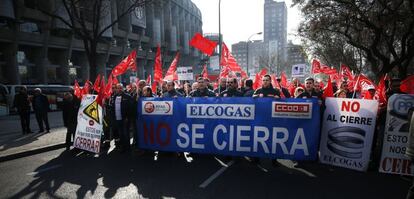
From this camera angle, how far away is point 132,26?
177 ft

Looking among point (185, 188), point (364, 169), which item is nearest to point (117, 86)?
point (185, 188)

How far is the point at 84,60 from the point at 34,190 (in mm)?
40486

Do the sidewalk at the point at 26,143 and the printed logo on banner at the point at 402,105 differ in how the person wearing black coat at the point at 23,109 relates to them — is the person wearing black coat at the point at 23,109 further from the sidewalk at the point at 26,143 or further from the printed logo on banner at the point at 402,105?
the printed logo on banner at the point at 402,105

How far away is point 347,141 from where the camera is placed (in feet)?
21.0

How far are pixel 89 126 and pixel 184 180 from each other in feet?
11.1

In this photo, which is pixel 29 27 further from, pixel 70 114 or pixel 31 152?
pixel 31 152

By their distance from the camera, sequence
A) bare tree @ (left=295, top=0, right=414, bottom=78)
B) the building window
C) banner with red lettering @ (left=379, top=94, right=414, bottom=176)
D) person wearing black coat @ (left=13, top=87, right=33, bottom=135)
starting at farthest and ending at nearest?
the building window, bare tree @ (left=295, top=0, right=414, bottom=78), person wearing black coat @ (left=13, top=87, right=33, bottom=135), banner with red lettering @ (left=379, top=94, right=414, bottom=176)

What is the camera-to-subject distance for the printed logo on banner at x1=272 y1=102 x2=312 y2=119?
6500 millimetres

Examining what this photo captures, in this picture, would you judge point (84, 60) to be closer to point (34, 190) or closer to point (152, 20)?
point (152, 20)

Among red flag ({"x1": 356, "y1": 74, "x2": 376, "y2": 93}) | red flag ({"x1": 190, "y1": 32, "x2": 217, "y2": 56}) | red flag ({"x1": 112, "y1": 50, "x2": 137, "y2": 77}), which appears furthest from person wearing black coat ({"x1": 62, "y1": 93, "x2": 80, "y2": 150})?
red flag ({"x1": 356, "y1": 74, "x2": 376, "y2": 93})

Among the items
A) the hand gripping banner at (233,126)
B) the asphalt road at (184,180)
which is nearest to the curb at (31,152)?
the asphalt road at (184,180)

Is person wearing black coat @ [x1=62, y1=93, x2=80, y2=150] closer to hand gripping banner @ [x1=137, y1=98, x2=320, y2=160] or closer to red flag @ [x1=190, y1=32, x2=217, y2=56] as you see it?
hand gripping banner @ [x1=137, y1=98, x2=320, y2=160]

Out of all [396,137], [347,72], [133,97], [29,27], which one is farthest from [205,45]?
[29,27]

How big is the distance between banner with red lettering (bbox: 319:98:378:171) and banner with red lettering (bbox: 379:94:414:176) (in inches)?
10.2
